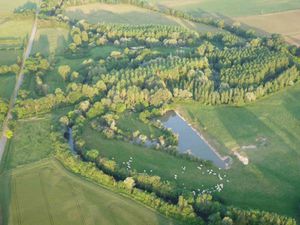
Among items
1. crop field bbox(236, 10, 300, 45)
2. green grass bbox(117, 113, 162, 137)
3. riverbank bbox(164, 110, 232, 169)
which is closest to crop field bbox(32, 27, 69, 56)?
green grass bbox(117, 113, 162, 137)

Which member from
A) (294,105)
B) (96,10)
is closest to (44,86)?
(294,105)

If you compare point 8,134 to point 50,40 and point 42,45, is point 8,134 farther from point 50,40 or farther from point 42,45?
point 50,40

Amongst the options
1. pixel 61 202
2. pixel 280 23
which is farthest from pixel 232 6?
pixel 61 202

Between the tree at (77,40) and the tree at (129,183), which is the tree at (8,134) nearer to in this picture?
the tree at (129,183)

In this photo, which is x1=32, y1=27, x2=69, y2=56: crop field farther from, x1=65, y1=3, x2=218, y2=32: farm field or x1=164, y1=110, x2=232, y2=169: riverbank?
x1=164, y1=110, x2=232, y2=169: riverbank

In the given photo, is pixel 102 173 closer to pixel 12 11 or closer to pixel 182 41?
pixel 182 41
